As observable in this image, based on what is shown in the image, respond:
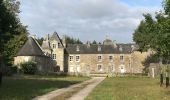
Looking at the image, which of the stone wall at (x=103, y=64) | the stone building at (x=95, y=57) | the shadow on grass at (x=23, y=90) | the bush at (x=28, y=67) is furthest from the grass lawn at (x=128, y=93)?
the stone wall at (x=103, y=64)

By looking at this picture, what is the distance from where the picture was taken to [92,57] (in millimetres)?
123625

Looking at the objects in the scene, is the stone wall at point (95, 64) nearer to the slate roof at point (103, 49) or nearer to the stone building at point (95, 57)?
the stone building at point (95, 57)

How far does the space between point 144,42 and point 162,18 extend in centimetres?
7392

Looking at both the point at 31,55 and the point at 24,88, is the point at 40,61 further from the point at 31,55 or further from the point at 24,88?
the point at 24,88

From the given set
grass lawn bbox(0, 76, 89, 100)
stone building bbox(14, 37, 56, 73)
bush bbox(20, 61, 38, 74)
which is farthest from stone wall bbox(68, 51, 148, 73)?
grass lawn bbox(0, 76, 89, 100)

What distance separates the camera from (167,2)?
27922mm

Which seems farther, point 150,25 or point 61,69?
point 61,69

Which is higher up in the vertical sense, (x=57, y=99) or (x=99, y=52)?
(x=99, y=52)

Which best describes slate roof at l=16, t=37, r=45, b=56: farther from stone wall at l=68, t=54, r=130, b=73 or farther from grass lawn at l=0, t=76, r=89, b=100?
grass lawn at l=0, t=76, r=89, b=100

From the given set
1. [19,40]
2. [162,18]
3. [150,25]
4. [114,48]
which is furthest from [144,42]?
[162,18]

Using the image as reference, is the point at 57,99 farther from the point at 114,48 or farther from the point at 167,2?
the point at 114,48

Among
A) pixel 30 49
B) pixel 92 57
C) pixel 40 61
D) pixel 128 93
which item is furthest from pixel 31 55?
pixel 128 93

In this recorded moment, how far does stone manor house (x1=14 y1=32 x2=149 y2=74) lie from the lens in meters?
120

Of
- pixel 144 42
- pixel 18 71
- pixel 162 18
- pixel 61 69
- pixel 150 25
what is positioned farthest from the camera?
pixel 61 69
